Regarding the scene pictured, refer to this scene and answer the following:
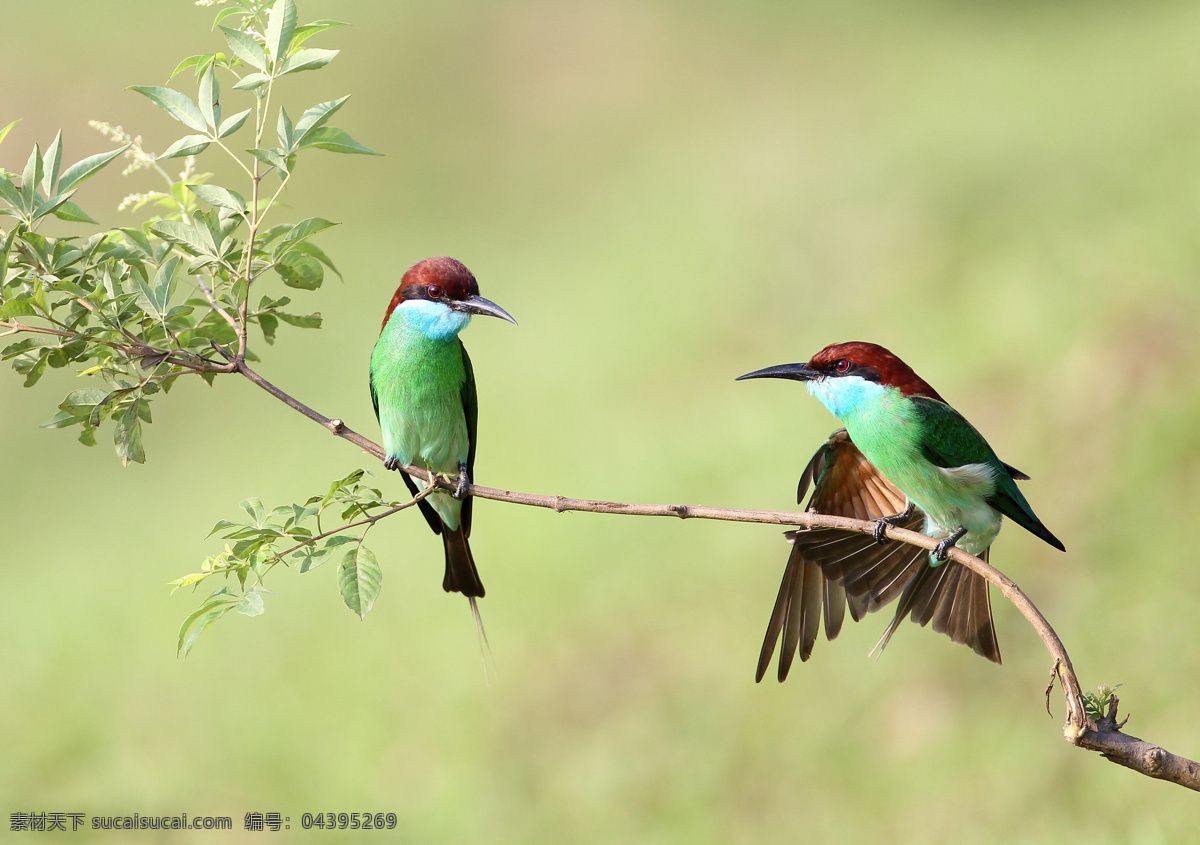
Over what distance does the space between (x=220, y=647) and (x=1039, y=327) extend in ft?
18.4

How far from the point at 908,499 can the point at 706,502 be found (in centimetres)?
362

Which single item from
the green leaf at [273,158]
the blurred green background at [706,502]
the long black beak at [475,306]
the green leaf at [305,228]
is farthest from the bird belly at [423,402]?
the blurred green background at [706,502]

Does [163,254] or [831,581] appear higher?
[163,254]

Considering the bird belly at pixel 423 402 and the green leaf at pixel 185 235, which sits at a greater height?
the green leaf at pixel 185 235

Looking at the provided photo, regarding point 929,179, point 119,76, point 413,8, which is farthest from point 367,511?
point 413,8

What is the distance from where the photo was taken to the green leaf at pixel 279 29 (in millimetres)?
1914

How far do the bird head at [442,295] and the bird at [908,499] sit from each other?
1004 millimetres

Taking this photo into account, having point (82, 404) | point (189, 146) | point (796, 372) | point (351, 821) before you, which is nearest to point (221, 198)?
point (189, 146)

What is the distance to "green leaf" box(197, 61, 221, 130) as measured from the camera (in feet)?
6.31

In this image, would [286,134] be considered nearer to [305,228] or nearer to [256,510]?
[305,228]

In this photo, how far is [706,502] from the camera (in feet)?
20.7

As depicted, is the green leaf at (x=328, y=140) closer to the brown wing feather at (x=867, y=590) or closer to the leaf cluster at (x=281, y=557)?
the leaf cluster at (x=281, y=557)

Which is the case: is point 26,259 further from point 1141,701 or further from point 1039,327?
point 1039,327

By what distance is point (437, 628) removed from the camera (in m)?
6.41
